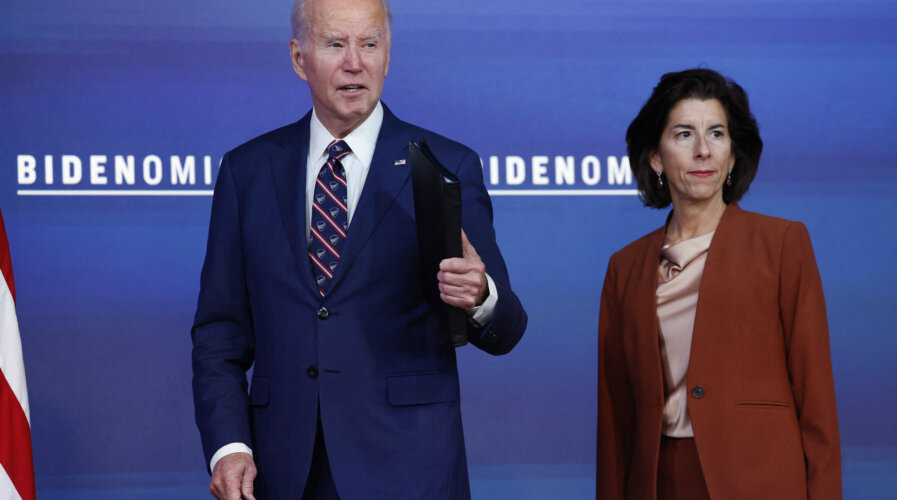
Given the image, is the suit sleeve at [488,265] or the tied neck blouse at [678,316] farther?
the tied neck blouse at [678,316]

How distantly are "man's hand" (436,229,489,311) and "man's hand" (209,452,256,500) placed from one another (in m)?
0.50

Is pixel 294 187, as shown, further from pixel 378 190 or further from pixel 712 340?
pixel 712 340

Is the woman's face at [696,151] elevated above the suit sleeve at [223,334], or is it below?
→ above

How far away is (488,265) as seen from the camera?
190 cm

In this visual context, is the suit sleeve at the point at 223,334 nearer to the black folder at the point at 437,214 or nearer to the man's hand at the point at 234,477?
the man's hand at the point at 234,477

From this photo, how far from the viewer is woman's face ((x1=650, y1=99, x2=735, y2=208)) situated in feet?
7.66

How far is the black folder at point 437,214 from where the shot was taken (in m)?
1.60

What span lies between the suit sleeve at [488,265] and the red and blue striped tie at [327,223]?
230mm

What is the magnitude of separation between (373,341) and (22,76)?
2017mm

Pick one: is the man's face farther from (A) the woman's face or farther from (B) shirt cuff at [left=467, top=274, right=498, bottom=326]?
(A) the woman's face

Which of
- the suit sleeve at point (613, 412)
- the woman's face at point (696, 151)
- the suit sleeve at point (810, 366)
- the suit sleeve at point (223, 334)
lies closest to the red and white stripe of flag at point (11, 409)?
the suit sleeve at point (223, 334)

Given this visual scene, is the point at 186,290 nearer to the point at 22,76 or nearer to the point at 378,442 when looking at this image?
the point at 22,76

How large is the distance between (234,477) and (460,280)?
1.83 ft

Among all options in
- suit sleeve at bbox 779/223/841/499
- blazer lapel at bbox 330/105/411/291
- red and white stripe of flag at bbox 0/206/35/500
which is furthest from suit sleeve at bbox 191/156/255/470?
suit sleeve at bbox 779/223/841/499
